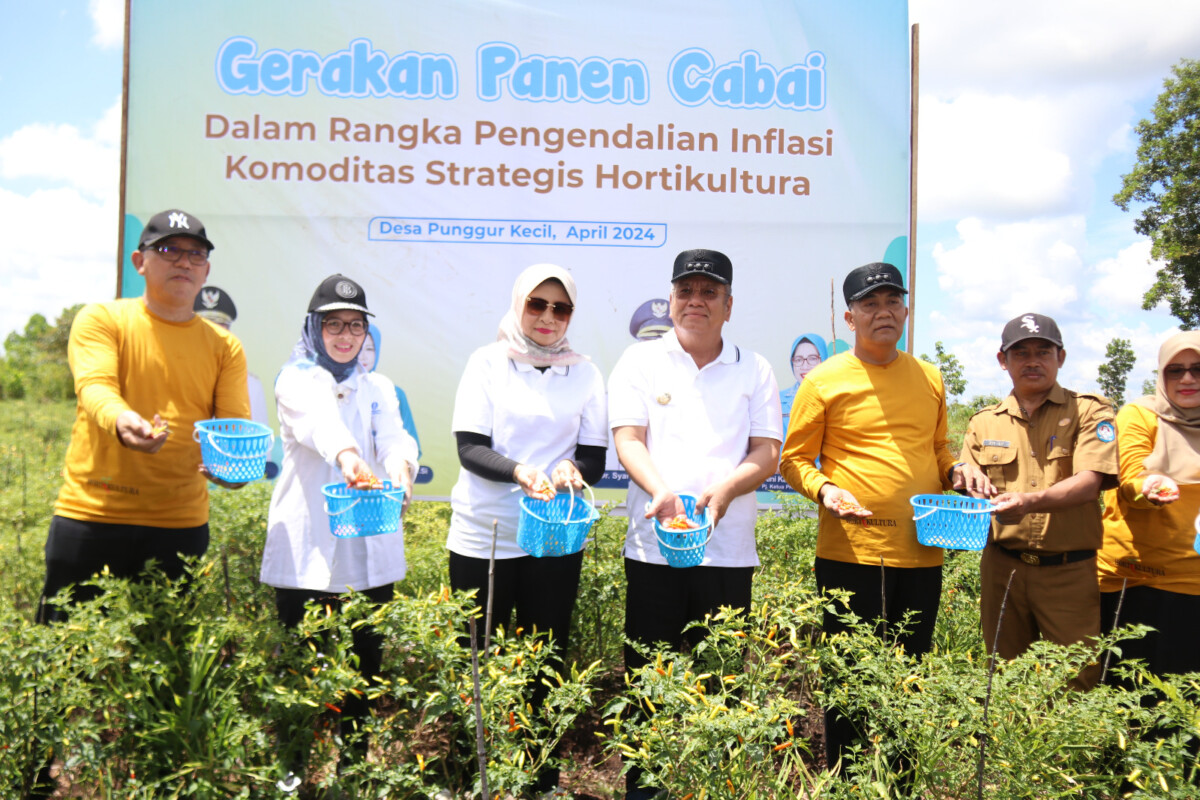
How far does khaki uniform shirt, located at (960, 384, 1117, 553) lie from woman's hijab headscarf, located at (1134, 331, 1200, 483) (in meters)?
0.22

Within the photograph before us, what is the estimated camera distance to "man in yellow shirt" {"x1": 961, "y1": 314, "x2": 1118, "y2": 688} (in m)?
2.84

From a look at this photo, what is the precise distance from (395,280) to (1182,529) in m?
4.38

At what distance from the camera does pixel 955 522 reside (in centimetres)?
260

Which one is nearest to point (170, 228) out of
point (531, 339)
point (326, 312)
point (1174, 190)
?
point (326, 312)

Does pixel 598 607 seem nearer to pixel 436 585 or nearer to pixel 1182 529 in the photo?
pixel 436 585

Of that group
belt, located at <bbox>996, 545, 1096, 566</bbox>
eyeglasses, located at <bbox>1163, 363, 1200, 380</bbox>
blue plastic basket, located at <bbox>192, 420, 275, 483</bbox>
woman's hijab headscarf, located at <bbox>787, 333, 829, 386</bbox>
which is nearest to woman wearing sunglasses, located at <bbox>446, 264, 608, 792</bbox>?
blue plastic basket, located at <bbox>192, 420, 275, 483</bbox>

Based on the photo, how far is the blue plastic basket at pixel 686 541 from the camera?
245 centimetres

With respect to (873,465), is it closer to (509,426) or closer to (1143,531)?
(1143,531)

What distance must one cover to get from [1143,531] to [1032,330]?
0.91 metres

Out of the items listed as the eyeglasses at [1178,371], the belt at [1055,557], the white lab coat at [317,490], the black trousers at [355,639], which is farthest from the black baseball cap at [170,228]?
the eyeglasses at [1178,371]

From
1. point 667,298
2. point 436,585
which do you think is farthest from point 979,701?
point 667,298

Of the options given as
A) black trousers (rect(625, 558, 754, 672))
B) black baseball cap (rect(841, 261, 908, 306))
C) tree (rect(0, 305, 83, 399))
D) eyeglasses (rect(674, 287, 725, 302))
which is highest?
tree (rect(0, 305, 83, 399))

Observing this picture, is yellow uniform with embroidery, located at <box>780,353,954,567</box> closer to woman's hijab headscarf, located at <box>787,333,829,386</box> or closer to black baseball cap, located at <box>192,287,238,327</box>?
woman's hijab headscarf, located at <box>787,333,829,386</box>

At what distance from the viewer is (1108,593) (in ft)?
10.1
